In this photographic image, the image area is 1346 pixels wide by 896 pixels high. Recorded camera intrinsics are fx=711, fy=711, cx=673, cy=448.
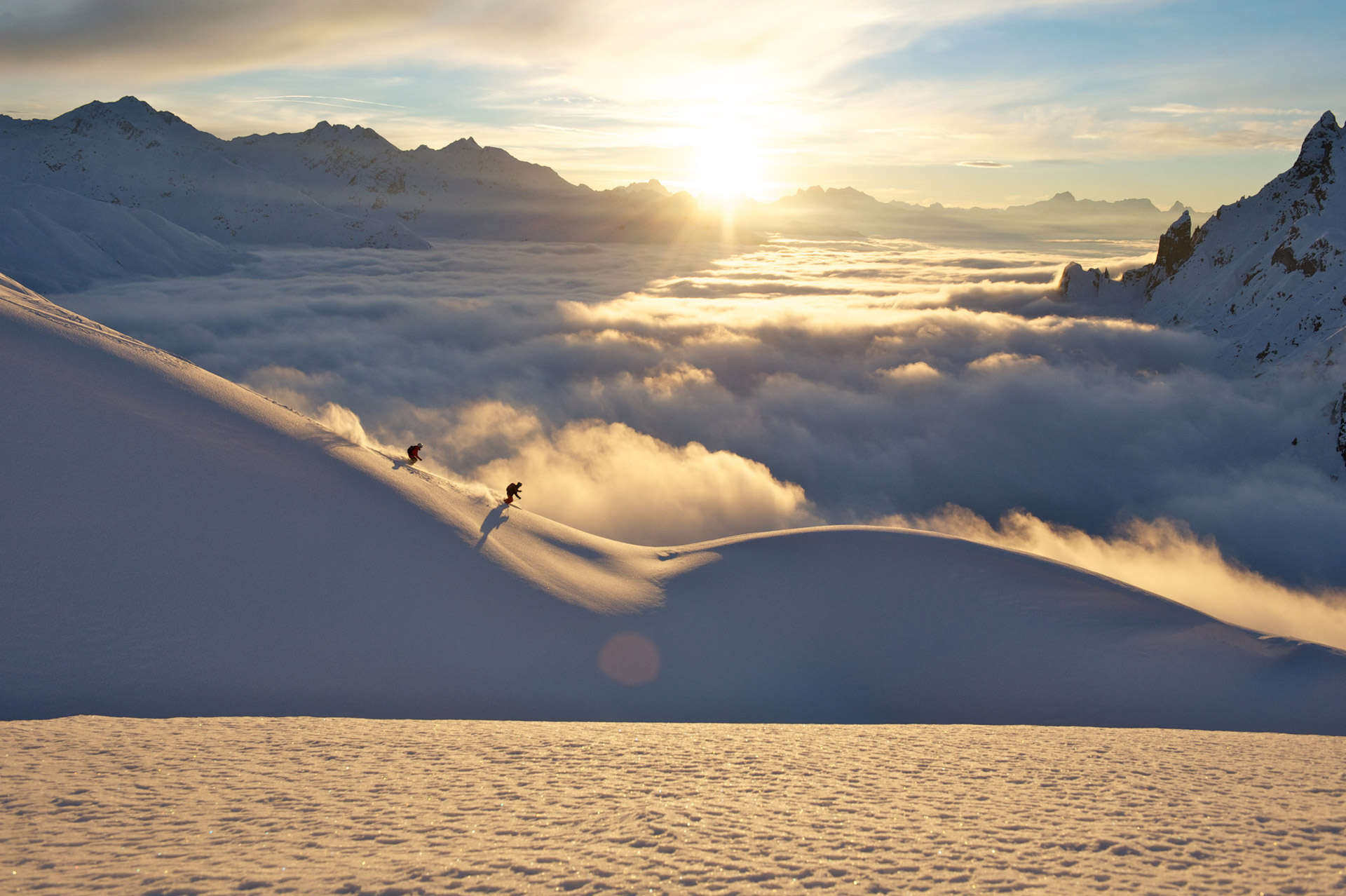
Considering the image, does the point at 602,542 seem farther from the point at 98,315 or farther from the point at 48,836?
the point at 98,315

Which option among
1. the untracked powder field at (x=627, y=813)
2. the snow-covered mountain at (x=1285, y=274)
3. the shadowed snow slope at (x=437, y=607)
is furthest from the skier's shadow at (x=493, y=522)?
the snow-covered mountain at (x=1285, y=274)

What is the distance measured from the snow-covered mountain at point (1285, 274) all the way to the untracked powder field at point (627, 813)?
444 feet

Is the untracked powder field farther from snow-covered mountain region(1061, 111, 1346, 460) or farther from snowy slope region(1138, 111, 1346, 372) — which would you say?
snowy slope region(1138, 111, 1346, 372)

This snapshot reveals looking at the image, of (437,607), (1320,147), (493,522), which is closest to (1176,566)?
(1320,147)

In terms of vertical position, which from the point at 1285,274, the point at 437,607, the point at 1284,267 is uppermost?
the point at 1284,267

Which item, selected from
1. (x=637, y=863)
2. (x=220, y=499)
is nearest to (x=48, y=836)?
(x=637, y=863)

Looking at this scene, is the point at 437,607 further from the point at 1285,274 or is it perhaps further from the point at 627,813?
the point at 1285,274

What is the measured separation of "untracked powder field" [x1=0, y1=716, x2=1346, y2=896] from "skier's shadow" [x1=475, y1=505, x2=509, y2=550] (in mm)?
9861

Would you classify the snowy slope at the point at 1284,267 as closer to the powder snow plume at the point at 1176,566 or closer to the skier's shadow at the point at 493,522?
the powder snow plume at the point at 1176,566

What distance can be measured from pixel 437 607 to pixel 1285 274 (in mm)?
194184

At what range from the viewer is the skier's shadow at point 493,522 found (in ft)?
77.2

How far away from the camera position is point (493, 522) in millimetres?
25156

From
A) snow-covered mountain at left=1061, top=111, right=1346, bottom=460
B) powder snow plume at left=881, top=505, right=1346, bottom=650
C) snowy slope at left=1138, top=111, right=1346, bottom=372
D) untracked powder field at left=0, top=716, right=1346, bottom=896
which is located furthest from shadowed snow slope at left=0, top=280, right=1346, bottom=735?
snowy slope at left=1138, top=111, right=1346, bottom=372

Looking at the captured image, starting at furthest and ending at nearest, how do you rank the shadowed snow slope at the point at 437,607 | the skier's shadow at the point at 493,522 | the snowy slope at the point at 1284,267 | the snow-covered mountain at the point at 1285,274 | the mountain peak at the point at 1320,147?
the mountain peak at the point at 1320,147 < the snowy slope at the point at 1284,267 < the snow-covered mountain at the point at 1285,274 < the skier's shadow at the point at 493,522 < the shadowed snow slope at the point at 437,607
